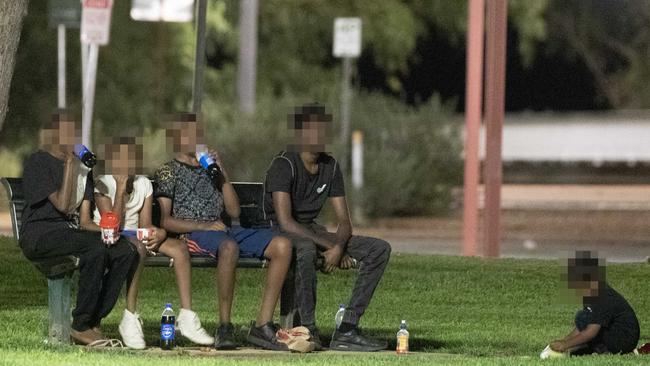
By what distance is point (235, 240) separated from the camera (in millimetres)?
10281

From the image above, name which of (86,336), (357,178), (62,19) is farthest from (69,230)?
(357,178)

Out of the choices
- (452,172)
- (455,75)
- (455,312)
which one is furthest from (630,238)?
(455,75)

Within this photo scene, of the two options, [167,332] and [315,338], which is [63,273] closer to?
[167,332]

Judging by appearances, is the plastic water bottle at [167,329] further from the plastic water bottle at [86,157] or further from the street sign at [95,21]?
the street sign at [95,21]

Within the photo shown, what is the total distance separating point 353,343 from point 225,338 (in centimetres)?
75

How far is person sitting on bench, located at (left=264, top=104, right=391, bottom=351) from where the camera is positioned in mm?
10328

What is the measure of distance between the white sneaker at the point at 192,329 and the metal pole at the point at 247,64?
16.2 meters

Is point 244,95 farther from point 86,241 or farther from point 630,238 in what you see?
point 86,241

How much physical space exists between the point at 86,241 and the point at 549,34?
3683 centimetres

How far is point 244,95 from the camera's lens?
88.4 ft

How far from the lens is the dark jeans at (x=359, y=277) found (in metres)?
10.2

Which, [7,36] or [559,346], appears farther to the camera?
[7,36]

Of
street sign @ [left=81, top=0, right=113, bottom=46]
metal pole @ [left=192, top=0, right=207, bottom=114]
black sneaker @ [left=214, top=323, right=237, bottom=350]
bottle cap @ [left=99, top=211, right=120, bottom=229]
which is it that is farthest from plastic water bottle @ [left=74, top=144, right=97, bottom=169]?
street sign @ [left=81, top=0, right=113, bottom=46]

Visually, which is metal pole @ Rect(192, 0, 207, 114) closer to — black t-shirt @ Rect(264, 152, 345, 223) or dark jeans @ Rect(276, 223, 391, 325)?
black t-shirt @ Rect(264, 152, 345, 223)
